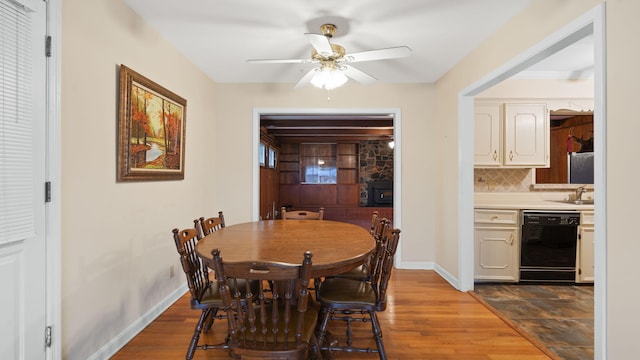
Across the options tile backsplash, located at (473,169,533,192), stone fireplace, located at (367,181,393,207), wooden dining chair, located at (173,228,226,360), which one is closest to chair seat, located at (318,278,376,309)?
wooden dining chair, located at (173,228,226,360)

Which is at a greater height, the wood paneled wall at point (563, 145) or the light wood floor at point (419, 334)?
the wood paneled wall at point (563, 145)

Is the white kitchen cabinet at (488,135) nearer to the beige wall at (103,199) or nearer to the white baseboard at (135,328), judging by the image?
the beige wall at (103,199)

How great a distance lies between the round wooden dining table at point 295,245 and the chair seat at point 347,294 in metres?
0.28

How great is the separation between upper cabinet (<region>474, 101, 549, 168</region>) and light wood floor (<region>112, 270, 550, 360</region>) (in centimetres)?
173

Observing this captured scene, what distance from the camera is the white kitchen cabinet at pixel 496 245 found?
341cm

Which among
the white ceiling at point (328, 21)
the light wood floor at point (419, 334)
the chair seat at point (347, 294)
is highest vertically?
the white ceiling at point (328, 21)

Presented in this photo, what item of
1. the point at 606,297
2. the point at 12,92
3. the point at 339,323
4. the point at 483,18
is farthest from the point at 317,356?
the point at 483,18

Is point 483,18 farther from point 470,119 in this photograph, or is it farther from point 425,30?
point 470,119

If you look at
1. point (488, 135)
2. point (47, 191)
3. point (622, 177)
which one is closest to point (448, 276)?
point (488, 135)

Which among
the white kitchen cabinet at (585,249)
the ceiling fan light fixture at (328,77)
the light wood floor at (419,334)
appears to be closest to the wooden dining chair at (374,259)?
the light wood floor at (419,334)

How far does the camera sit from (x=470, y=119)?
3.31m

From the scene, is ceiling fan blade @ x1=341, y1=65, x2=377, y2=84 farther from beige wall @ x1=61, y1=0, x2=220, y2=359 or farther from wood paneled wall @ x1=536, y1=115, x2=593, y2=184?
wood paneled wall @ x1=536, y1=115, x2=593, y2=184

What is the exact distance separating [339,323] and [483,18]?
2.66 m

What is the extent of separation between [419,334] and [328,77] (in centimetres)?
209
